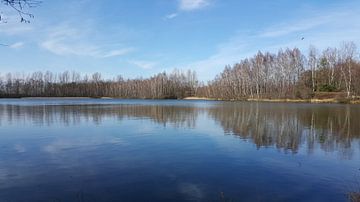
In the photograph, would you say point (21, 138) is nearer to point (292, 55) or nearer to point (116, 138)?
point (116, 138)

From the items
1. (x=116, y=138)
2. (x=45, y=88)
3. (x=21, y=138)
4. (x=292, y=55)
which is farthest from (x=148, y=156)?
(x=45, y=88)

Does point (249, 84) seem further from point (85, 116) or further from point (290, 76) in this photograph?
point (85, 116)

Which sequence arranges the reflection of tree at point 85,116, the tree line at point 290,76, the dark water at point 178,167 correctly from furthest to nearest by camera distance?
the tree line at point 290,76, the reflection of tree at point 85,116, the dark water at point 178,167

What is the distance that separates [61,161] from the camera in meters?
14.0

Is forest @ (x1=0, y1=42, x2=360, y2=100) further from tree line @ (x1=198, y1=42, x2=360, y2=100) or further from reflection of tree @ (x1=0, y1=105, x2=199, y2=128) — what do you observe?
reflection of tree @ (x1=0, y1=105, x2=199, y2=128)

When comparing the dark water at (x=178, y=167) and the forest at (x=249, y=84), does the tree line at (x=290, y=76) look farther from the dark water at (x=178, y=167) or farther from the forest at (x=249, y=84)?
the dark water at (x=178, y=167)

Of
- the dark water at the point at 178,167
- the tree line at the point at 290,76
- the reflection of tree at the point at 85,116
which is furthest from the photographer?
the tree line at the point at 290,76

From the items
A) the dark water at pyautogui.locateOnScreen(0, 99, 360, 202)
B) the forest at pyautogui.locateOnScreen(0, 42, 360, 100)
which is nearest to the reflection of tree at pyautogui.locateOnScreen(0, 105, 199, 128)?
the dark water at pyautogui.locateOnScreen(0, 99, 360, 202)

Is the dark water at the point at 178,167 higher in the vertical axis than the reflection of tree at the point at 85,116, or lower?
lower

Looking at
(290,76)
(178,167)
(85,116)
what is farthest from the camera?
(290,76)

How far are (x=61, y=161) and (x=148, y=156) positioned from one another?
360cm

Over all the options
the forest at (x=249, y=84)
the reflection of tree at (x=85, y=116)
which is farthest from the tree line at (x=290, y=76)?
the reflection of tree at (x=85, y=116)

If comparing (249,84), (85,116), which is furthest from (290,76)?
(85,116)

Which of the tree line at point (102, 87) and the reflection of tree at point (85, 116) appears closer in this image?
the reflection of tree at point (85, 116)
